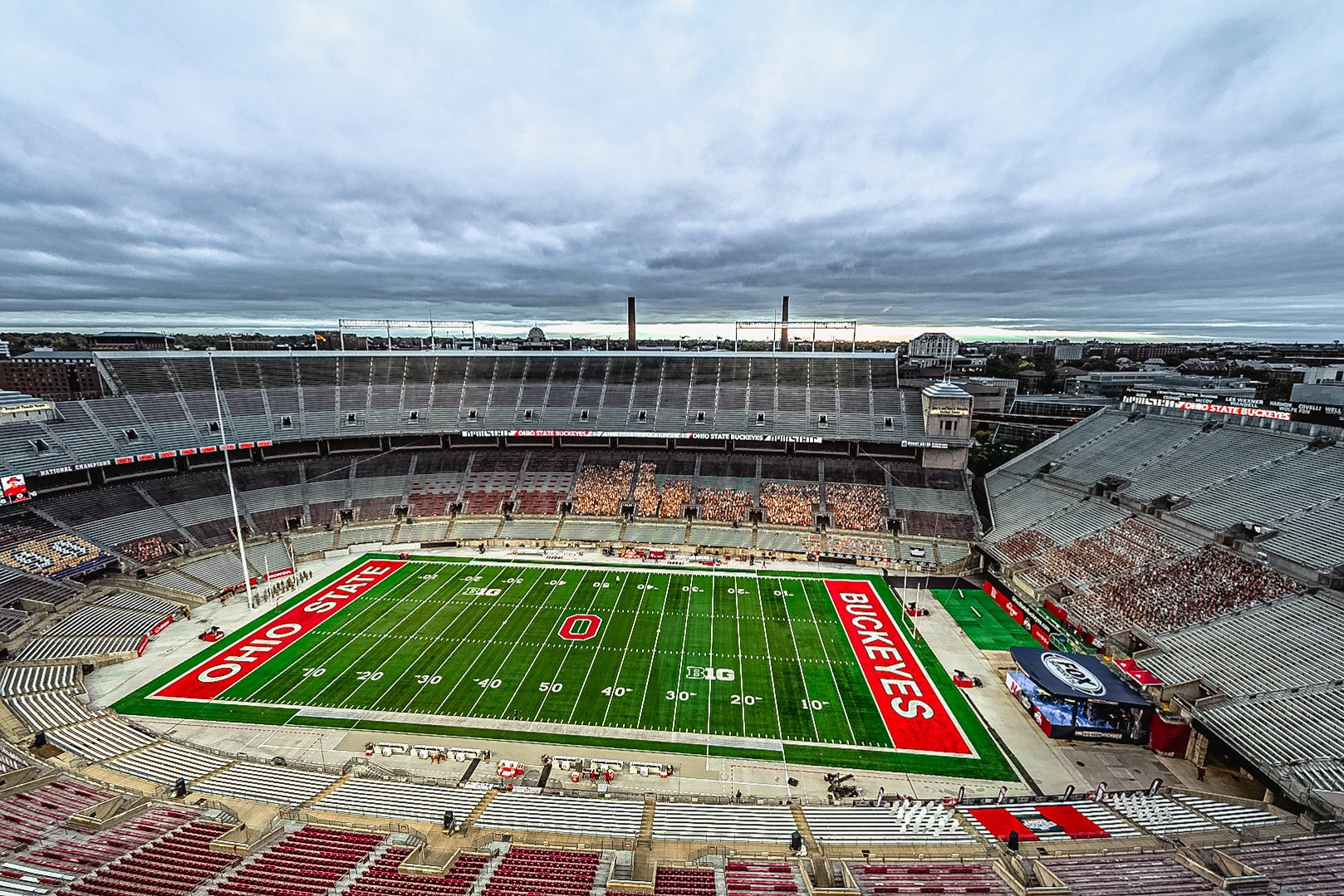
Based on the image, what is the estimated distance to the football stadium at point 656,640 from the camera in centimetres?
1587

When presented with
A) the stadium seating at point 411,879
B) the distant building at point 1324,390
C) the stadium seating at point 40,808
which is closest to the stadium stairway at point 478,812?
the stadium seating at point 411,879

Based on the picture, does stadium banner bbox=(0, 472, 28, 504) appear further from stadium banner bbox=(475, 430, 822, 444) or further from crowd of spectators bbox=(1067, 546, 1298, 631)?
crowd of spectators bbox=(1067, 546, 1298, 631)

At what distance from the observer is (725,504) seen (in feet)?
159

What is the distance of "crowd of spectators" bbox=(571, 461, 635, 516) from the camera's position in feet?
160

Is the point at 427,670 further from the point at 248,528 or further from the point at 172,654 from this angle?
the point at 248,528

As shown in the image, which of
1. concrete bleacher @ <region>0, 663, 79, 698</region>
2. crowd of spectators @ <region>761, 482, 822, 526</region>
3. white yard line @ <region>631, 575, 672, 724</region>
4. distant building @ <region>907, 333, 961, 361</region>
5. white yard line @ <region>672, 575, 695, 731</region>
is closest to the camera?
concrete bleacher @ <region>0, 663, 79, 698</region>

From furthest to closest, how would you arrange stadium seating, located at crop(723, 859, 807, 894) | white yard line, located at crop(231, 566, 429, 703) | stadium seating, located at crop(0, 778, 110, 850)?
1. white yard line, located at crop(231, 566, 429, 703)
2. stadium seating, located at crop(0, 778, 110, 850)
3. stadium seating, located at crop(723, 859, 807, 894)

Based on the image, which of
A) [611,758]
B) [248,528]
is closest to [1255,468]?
[611,758]

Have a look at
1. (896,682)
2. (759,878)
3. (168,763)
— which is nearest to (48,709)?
(168,763)

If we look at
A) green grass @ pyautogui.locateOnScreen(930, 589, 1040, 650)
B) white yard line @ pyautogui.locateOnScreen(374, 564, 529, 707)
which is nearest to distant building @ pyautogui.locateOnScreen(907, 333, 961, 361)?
green grass @ pyautogui.locateOnScreen(930, 589, 1040, 650)

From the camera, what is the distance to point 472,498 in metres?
49.8

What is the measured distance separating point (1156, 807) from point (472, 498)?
149ft

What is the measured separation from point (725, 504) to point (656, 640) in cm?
1944

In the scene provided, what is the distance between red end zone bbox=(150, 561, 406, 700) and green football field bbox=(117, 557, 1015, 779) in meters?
0.14
